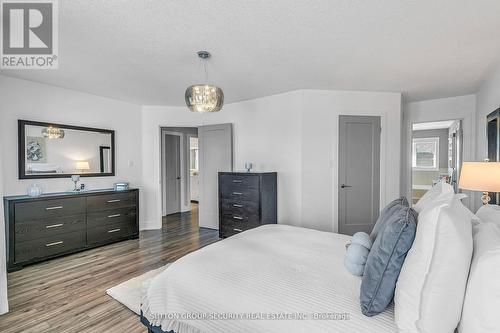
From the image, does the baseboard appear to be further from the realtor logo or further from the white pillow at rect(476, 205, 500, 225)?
the white pillow at rect(476, 205, 500, 225)

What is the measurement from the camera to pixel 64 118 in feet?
12.3

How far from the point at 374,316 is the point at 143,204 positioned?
4.53 m

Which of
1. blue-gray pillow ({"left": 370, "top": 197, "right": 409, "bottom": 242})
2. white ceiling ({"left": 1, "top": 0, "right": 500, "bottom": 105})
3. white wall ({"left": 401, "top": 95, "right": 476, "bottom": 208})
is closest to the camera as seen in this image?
blue-gray pillow ({"left": 370, "top": 197, "right": 409, "bottom": 242})

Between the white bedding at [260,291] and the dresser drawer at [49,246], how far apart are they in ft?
8.13

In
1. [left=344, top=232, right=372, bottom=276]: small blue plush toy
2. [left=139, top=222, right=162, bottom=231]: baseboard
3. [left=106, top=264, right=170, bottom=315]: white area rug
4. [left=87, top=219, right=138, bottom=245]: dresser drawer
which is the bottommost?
[left=106, top=264, right=170, bottom=315]: white area rug

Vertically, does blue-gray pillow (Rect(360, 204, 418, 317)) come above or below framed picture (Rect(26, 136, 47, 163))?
below

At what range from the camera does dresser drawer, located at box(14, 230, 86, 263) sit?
2992 mm

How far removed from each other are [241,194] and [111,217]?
2.03 meters

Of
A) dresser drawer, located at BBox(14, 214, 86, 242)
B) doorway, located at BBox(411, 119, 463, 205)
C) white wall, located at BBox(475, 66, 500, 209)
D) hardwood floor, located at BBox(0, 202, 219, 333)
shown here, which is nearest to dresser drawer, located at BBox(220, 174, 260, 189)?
hardwood floor, located at BBox(0, 202, 219, 333)

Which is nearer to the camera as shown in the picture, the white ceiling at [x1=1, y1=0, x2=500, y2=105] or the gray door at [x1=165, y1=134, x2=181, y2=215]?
the white ceiling at [x1=1, y1=0, x2=500, y2=105]

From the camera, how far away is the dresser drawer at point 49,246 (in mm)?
2992

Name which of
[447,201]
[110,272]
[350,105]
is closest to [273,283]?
[447,201]

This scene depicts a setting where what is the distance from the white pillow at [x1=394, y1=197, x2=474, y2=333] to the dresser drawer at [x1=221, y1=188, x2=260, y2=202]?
2.80 m

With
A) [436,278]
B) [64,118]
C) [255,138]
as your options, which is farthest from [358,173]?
[64,118]
